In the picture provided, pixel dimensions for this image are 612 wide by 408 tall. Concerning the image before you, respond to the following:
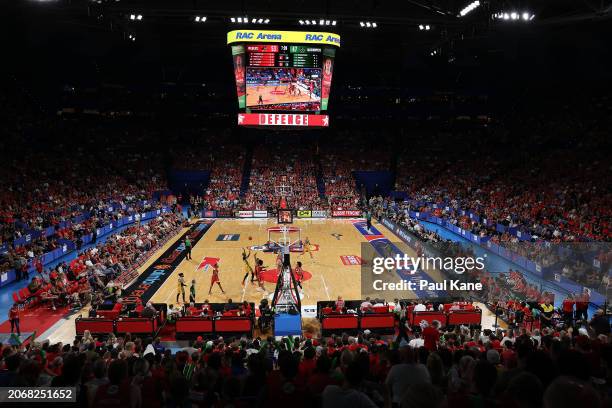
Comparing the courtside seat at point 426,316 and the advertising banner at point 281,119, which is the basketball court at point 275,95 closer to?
the advertising banner at point 281,119

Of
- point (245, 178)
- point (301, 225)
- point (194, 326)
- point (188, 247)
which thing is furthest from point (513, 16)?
point (245, 178)

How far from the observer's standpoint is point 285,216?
126ft

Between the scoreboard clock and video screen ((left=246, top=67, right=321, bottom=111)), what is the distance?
1179 cm

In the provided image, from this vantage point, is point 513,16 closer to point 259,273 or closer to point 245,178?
point 259,273

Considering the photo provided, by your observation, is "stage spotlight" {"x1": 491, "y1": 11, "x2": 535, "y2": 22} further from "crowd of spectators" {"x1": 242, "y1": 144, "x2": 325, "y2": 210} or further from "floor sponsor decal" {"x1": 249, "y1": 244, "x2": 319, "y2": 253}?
"crowd of spectators" {"x1": 242, "y1": 144, "x2": 325, "y2": 210}

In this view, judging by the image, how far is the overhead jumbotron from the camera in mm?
25875

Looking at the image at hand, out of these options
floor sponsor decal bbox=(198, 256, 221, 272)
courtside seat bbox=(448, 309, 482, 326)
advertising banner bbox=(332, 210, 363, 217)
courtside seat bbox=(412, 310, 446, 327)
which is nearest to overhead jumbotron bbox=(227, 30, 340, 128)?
floor sponsor decal bbox=(198, 256, 221, 272)

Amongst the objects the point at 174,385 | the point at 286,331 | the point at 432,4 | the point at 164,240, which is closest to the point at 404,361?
the point at 174,385

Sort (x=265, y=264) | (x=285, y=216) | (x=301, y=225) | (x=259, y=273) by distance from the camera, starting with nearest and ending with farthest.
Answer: (x=259, y=273) < (x=265, y=264) < (x=301, y=225) < (x=285, y=216)

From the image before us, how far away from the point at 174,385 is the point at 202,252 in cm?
2225

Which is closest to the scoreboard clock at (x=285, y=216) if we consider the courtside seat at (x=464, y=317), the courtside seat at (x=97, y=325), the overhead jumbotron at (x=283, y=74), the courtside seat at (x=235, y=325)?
the overhead jumbotron at (x=283, y=74)

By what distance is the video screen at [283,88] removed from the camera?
27172mm

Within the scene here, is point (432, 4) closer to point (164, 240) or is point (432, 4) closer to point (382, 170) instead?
point (164, 240)

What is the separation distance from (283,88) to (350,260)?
480 inches
